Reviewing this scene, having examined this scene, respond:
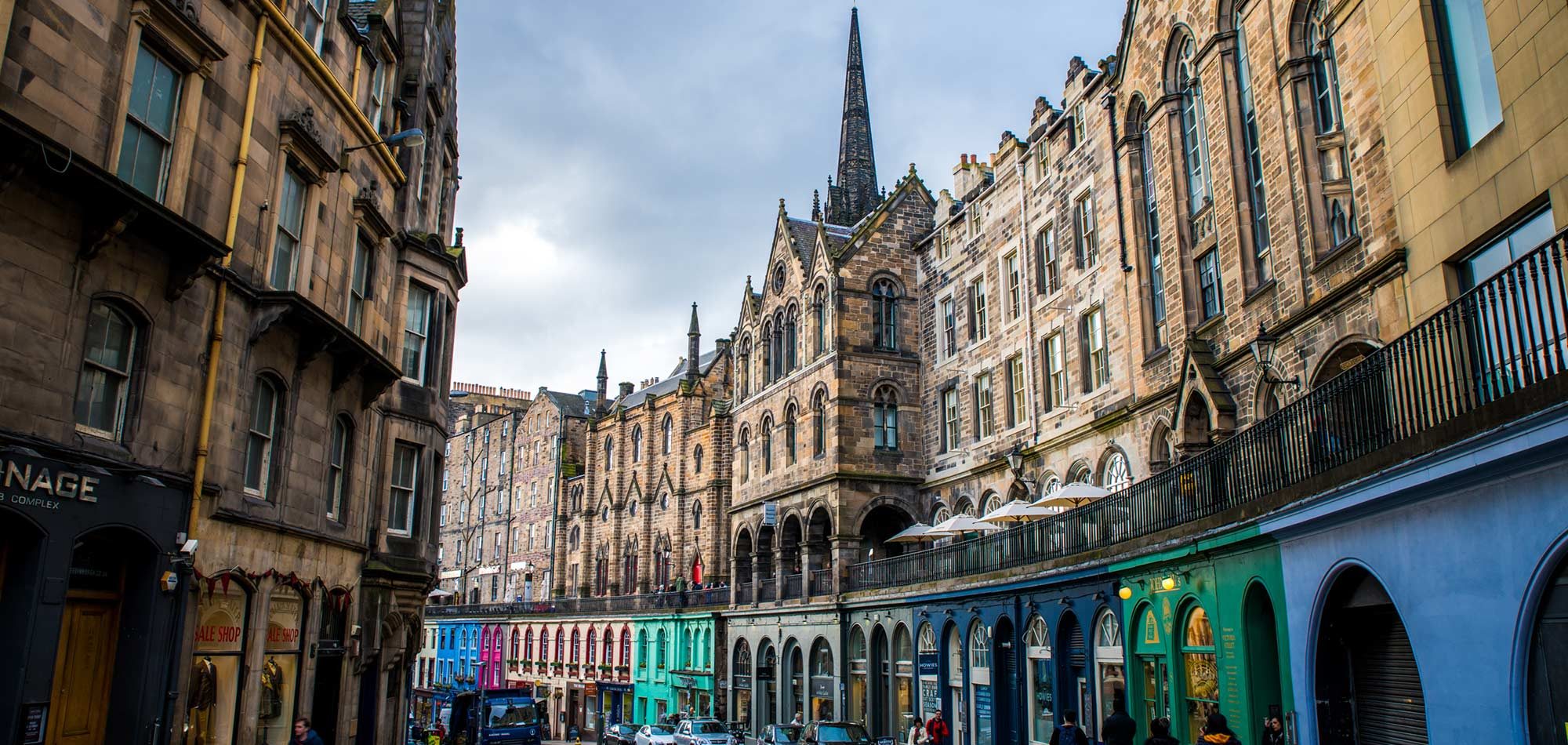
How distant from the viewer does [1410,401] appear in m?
11.1

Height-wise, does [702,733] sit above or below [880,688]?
below

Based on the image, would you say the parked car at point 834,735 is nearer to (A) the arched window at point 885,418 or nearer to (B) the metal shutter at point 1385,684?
(B) the metal shutter at point 1385,684

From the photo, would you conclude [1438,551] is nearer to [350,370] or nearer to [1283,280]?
[1283,280]

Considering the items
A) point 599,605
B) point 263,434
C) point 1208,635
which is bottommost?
point 1208,635

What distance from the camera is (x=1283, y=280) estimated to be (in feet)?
63.4

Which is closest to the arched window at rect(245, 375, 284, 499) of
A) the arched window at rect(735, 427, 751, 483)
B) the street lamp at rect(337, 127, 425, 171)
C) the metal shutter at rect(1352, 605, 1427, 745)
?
the street lamp at rect(337, 127, 425, 171)

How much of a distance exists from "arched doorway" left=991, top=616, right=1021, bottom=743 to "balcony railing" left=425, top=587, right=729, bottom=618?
21.1 m

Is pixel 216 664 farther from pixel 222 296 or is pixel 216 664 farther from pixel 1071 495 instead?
pixel 1071 495

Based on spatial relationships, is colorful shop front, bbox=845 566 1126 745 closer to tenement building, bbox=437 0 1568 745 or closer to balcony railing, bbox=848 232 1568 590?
tenement building, bbox=437 0 1568 745

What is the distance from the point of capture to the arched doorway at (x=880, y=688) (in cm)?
3341

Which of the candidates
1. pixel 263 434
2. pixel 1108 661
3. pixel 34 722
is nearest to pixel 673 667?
pixel 1108 661

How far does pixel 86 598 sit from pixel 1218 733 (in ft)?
41.4

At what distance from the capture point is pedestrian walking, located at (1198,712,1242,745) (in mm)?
12492

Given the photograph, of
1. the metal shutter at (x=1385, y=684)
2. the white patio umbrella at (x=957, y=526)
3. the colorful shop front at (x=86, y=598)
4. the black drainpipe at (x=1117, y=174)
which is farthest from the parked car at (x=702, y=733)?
the metal shutter at (x=1385, y=684)
